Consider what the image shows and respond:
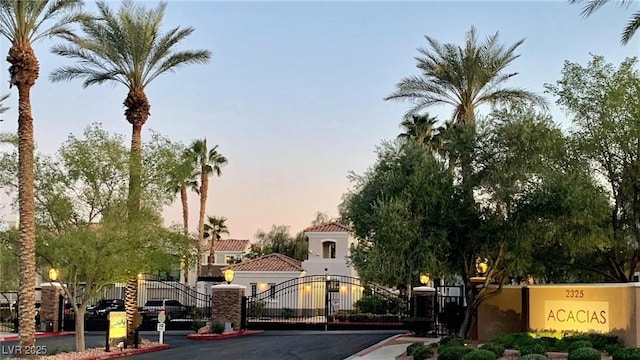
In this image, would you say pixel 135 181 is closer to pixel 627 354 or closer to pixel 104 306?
pixel 627 354

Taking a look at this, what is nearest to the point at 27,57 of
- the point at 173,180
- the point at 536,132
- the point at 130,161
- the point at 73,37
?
the point at 73,37

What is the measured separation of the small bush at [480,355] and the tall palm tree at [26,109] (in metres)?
12.5

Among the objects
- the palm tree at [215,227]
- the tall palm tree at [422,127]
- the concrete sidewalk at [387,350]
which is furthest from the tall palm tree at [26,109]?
the palm tree at [215,227]

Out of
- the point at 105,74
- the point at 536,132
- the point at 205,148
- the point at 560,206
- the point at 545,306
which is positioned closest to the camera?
the point at 560,206

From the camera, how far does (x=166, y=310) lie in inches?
1534

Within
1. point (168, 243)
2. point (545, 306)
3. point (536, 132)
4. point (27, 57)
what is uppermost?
point (27, 57)

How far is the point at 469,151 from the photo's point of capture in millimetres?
21781

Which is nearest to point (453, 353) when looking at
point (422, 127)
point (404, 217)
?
point (404, 217)

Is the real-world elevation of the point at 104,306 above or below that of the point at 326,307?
below

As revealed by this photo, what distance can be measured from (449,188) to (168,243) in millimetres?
9642

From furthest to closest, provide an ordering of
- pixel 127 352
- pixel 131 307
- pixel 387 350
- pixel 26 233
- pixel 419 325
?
pixel 419 325 < pixel 131 307 < pixel 127 352 < pixel 387 350 < pixel 26 233

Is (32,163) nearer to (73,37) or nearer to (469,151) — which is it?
(73,37)

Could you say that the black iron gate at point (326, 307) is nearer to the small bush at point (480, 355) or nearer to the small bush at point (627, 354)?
the small bush at point (480, 355)

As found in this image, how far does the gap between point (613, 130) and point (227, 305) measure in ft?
57.1
